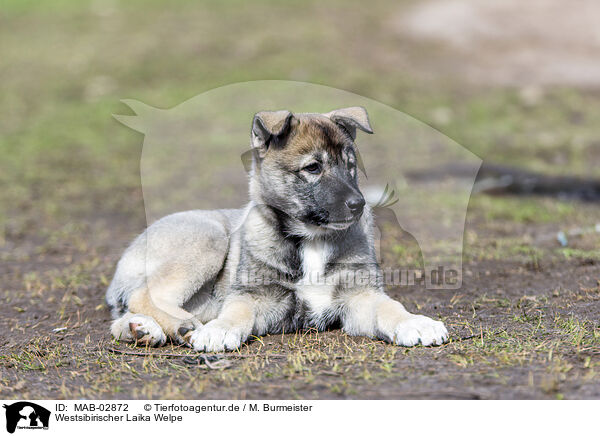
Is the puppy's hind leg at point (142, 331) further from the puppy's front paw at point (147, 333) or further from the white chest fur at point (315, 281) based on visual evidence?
the white chest fur at point (315, 281)

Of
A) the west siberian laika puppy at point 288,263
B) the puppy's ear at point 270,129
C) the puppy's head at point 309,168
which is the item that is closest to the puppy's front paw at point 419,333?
the west siberian laika puppy at point 288,263

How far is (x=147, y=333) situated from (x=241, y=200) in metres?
4.37

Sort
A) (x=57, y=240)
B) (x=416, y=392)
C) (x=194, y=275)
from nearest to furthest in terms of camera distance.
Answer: (x=416, y=392)
(x=194, y=275)
(x=57, y=240)

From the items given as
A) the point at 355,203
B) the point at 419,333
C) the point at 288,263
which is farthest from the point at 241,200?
the point at 419,333

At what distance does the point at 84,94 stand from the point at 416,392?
1394 centimetres

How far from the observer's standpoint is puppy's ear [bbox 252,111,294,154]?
15.7 feet

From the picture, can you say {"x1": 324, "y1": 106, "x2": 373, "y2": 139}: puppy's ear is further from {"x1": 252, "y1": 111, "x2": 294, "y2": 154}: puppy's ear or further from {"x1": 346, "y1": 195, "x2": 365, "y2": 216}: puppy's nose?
{"x1": 346, "y1": 195, "x2": 365, "y2": 216}: puppy's nose

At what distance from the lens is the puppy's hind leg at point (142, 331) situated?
4805 millimetres

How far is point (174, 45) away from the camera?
18.3m
